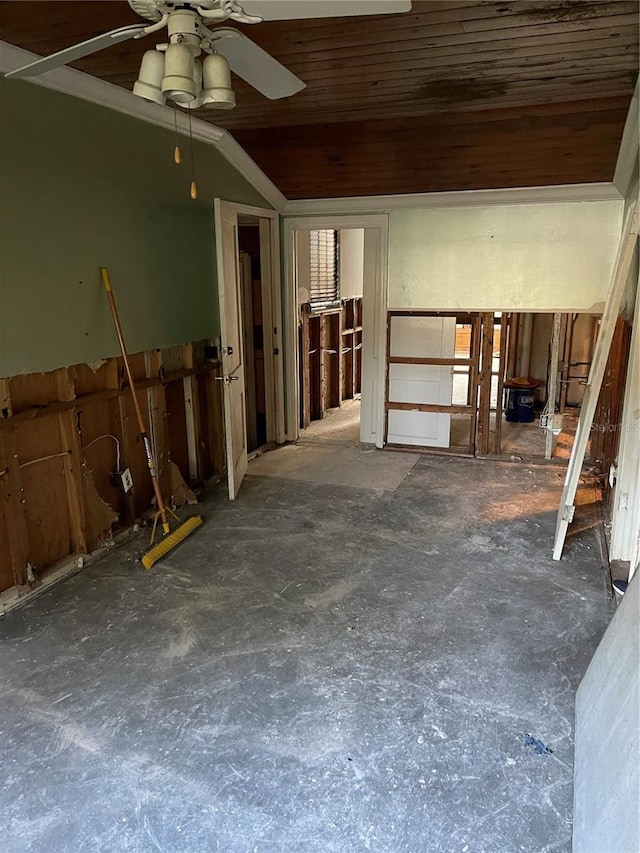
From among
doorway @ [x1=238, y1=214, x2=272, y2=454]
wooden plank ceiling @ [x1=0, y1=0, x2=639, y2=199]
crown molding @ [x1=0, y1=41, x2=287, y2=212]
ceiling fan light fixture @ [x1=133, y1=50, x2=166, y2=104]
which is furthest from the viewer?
doorway @ [x1=238, y1=214, x2=272, y2=454]

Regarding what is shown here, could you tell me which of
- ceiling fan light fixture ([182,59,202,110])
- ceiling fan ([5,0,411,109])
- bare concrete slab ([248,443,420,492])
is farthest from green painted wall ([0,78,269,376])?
bare concrete slab ([248,443,420,492])

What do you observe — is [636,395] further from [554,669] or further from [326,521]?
[326,521]

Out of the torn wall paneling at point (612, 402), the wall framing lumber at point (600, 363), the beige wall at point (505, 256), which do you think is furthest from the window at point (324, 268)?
the wall framing lumber at point (600, 363)

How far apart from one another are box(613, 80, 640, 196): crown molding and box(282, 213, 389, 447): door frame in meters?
1.83

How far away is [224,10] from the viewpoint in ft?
5.83

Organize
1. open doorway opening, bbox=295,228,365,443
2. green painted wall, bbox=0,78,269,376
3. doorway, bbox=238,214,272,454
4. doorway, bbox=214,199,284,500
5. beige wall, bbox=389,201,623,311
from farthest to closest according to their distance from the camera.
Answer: open doorway opening, bbox=295,228,365,443 < doorway, bbox=238,214,272,454 < beige wall, bbox=389,201,623,311 < doorway, bbox=214,199,284,500 < green painted wall, bbox=0,78,269,376

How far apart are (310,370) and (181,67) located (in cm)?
487

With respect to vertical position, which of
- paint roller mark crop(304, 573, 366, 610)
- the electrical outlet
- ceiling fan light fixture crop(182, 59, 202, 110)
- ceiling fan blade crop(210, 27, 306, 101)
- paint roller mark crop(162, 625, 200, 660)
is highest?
ceiling fan blade crop(210, 27, 306, 101)

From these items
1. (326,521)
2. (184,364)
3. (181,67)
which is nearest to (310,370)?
(184,364)

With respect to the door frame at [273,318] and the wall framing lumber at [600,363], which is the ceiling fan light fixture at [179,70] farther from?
the door frame at [273,318]

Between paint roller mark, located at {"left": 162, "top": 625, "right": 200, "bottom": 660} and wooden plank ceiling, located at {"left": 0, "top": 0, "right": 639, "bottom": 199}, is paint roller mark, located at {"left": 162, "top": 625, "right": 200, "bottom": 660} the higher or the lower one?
the lower one

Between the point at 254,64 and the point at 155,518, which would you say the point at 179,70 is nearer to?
the point at 254,64

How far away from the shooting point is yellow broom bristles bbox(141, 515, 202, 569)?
3383mm

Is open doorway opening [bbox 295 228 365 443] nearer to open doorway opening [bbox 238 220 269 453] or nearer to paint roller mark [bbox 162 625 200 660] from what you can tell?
open doorway opening [bbox 238 220 269 453]
